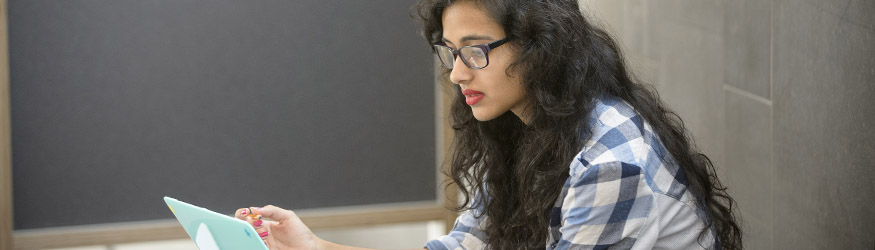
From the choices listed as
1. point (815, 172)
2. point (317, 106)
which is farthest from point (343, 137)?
point (815, 172)

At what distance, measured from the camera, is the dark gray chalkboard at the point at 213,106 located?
2.49m

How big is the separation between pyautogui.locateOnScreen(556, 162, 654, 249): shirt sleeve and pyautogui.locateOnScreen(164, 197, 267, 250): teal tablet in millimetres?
436

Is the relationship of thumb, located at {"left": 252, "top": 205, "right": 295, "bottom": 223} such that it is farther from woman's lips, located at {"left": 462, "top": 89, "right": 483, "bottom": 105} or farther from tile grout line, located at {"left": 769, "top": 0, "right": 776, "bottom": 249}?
tile grout line, located at {"left": 769, "top": 0, "right": 776, "bottom": 249}

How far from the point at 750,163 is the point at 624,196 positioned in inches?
26.4

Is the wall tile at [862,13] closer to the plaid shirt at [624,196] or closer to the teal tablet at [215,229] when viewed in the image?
the plaid shirt at [624,196]

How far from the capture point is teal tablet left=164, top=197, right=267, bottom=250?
1323 mm

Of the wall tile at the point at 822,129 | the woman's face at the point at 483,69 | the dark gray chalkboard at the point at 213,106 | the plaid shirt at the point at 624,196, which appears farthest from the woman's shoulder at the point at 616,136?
the dark gray chalkboard at the point at 213,106

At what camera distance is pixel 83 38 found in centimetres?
247

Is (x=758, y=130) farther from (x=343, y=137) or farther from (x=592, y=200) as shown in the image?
(x=343, y=137)

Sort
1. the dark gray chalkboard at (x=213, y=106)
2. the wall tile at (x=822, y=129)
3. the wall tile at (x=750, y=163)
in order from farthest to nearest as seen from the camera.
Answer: the dark gray chalkboard at (x=213, y=106)
the wall tile at (x=750, y=163)
the wall tile at (x=822, y=129)

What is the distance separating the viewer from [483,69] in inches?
57.6

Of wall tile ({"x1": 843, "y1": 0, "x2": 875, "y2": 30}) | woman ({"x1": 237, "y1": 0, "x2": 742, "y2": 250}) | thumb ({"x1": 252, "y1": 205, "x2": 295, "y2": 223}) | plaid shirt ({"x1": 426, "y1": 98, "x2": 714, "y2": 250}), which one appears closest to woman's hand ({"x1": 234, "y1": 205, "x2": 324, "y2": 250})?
thumb ({"x1": 252, "y1": 205, "x2": 295, "y2": 223})

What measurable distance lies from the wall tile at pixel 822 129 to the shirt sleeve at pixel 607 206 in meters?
0.45

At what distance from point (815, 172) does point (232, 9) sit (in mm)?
1550
